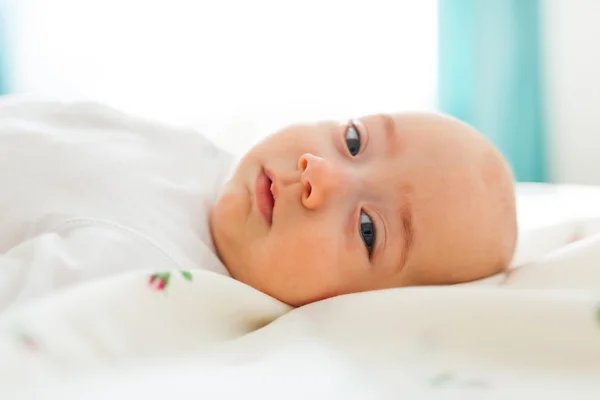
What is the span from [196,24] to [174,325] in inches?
63.4

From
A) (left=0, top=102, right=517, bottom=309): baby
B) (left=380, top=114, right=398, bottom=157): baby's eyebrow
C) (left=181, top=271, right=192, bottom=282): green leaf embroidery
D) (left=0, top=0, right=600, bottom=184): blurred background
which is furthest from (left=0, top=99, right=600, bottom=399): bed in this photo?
(left=0, top=0, right=600, bottom=184): blurred background

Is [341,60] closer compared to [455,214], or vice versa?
[455,214]

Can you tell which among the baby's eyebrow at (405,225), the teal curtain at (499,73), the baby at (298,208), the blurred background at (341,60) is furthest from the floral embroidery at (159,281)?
the teal curtain at (499,73)

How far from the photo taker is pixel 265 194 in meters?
0.93

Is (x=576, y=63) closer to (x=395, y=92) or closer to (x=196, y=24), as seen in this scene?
(x=395, y=92)

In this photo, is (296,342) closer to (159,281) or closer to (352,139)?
(159,281)

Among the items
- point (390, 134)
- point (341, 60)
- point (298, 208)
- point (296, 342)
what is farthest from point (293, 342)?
point (341, 60)

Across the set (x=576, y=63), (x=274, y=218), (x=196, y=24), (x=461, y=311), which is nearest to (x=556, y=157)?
(x=576, y=63)

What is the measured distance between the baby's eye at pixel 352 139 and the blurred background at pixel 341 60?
934 mm

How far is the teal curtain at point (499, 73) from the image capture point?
76.2 inches

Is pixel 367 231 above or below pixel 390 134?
below

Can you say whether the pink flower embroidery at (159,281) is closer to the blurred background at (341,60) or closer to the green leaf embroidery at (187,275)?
the green leaf embroidery at (187,275)

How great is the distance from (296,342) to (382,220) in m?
0.30

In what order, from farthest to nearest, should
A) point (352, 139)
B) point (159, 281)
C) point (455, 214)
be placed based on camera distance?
point (352, 139) < point (455, 214) < point (159, 281)
